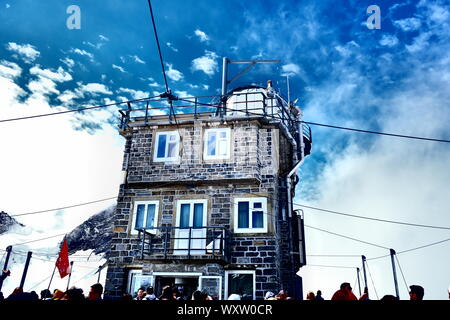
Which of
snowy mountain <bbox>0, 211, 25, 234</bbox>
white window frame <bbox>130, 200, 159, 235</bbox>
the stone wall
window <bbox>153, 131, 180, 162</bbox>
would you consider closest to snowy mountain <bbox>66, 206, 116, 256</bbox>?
snowy mountain <bbox>0, 211, 25, 234</bbox>

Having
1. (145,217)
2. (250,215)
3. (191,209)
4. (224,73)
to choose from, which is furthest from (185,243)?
(224,73)

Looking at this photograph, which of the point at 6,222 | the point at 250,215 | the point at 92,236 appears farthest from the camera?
the point at 6,222

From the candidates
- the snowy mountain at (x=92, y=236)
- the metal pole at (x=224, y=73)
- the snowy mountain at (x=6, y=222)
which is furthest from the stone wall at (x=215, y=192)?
the snowy mountain at (x=6, y=222)

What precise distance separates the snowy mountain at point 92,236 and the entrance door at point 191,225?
31393 mm

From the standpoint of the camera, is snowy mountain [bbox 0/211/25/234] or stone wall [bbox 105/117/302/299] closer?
stone wall [bbox 105/117/302/299]

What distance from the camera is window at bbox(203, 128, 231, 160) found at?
17938 millimetres

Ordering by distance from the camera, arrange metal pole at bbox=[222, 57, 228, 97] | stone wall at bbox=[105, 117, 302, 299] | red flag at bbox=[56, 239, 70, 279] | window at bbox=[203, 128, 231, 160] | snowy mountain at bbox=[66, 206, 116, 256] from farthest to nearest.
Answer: snowy mountain at bbox=[66, 206, 116, 256] < metal pole at bbox=[222, 57, 228, 97] < window at bbox=[203, 128, 231, 160] < stone wall at bbox=[105, 117, 302, 299] < red flag at bbox=[56, 239, 70, 279]

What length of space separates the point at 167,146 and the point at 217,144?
2.66 m

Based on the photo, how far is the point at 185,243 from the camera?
16.8 meters

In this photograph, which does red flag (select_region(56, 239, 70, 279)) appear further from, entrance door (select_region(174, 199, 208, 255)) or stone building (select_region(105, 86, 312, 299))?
entrance door (select_region(174, 199, 208, 255))

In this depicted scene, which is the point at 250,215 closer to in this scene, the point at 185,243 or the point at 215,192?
the point at 215,192
